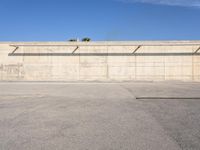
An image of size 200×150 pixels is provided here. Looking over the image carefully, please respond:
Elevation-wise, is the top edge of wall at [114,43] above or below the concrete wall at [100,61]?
above

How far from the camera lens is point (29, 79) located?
26875mm

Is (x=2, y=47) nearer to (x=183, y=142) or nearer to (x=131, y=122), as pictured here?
(x=131, y=122)

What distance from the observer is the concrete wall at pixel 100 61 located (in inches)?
1021

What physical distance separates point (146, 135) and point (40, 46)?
76.6 ft

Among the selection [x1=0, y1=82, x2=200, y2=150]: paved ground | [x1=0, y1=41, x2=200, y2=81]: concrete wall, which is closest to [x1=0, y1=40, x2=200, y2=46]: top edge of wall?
[x1=0, y1=41, x2=200, y2=81]: concrete wall

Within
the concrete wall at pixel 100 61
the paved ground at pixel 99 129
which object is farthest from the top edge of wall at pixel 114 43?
the paved ground at pixel 99 129

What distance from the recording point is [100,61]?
26.3 m

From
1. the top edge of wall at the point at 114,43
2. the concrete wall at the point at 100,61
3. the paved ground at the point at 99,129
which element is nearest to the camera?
the paved ground at the point at 99,129

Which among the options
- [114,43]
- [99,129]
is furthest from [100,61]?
[99,129]

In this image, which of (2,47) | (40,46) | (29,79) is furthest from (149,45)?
(2,47)

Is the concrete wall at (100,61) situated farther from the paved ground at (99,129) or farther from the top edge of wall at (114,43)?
the paved ground at (99,129)

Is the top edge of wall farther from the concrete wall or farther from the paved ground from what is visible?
the paved ground

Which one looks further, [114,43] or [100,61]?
[100,61]

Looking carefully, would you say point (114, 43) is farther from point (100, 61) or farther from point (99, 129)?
point (99, 129)
